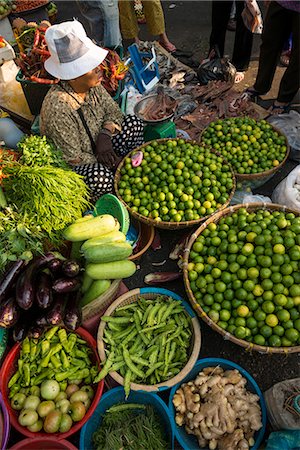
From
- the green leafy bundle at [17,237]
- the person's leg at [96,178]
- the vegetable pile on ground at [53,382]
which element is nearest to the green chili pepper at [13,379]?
the vegetable pile on ground at [53,382]

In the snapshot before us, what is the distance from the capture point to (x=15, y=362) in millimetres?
2631

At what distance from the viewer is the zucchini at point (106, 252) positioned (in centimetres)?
265

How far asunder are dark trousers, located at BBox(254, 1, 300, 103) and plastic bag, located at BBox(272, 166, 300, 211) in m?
1.65

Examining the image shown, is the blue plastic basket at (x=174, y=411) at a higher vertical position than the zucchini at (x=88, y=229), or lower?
lower

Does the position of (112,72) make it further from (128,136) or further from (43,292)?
(43,292)

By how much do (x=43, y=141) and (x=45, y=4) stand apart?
4851 millimetres

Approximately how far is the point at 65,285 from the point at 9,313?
1.36 ft

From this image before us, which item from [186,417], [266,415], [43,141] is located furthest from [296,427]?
[43,141]

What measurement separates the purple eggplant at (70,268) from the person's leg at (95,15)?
4.20m

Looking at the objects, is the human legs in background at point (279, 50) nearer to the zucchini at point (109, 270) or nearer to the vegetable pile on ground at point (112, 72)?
the vegetable pile on ground at point (112, 72)

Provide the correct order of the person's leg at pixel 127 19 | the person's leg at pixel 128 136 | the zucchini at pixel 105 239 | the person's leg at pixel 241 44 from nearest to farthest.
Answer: the zucchini at pixel 105 239 → the person's leg at pixel 128 136 → the person's leg at pixel 241 44 → the person's leg at pixel 127 19

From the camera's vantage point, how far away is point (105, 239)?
2.78m

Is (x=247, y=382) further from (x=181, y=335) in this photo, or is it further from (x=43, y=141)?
(x=43, y=141)

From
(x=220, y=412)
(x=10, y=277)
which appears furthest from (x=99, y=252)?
(x=220, y=412)
